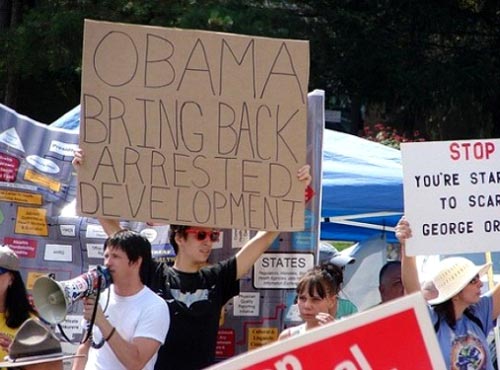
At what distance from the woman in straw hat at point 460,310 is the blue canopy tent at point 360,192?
6.96 feet

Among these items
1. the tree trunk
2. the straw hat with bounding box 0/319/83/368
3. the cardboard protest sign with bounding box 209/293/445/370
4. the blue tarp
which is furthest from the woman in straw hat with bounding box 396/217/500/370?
the tree trunk

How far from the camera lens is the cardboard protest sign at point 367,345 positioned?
8.52 feet

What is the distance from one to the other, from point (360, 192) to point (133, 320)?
302cm

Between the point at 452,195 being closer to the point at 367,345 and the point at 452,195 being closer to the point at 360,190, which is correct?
the point at 360,190

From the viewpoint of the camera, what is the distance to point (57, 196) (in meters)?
6.63

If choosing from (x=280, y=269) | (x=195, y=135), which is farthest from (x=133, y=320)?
(x=280, y=269)

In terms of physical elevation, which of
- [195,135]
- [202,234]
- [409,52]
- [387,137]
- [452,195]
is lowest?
[202,234]

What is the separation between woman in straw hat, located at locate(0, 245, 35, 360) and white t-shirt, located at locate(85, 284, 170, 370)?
31 centimetres

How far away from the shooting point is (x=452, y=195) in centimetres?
577

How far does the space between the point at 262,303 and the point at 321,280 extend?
1138mm

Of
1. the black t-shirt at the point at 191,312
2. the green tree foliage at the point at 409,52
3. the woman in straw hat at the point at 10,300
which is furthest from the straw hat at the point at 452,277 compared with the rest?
the green tree foliage at the point at 409,52

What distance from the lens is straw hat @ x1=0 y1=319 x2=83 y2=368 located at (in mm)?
3496

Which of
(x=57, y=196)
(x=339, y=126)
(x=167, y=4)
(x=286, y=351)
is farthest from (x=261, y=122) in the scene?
(x=339, y=126)

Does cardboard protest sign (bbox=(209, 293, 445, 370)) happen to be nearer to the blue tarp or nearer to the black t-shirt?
the black t-shirt
